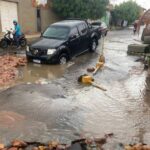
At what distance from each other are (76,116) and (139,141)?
186cm

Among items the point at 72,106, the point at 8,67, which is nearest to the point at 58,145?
the point at 72,106

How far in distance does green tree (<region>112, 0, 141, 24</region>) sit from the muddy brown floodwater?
33695 mm

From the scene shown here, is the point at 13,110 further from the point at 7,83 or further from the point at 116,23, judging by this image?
the point at 116,23

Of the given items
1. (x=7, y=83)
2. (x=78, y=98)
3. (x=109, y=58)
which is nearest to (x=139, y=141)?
(x=78, y=98)

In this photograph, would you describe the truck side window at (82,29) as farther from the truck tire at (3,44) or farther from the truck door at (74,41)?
the truck tire at (3,44)

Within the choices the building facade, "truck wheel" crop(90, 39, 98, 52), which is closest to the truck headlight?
"truck wheel" crop(90, 39, 98, 52)

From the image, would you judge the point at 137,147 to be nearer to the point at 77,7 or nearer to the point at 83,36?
the point at 83,36

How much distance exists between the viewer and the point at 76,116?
7.48m

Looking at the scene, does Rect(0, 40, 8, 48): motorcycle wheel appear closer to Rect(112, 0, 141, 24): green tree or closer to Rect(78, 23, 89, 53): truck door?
Rect(78, 23, 89, 53): truck door

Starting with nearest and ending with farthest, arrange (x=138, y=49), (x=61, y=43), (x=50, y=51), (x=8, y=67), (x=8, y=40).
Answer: (x=8, y=67) < (x=50, y=51) < (x=61, y=43) < (x=138, y=49) < (x=8, y=40)

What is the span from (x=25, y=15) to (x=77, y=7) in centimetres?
556

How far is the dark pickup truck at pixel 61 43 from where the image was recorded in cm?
1266

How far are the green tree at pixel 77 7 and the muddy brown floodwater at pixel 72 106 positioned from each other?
1643cm

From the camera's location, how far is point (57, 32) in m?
13.9
